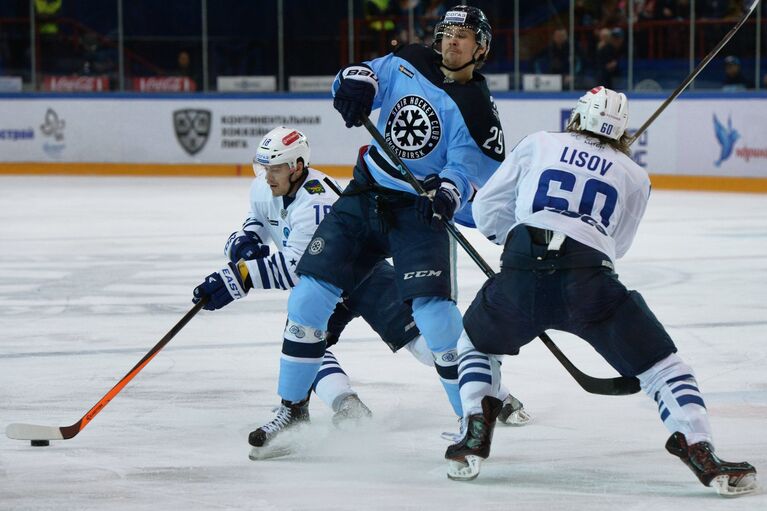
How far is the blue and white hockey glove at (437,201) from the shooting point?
12.4 ft

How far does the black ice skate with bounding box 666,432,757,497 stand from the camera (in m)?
3.29

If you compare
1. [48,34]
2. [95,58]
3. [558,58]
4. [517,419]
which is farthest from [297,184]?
[48,34]

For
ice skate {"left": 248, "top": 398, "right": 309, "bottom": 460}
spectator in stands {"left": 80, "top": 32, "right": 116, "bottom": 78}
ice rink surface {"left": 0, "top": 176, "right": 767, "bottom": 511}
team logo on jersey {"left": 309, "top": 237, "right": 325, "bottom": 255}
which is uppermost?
spectator in stands {"left": 80, "top": 32, "right": 116, "bottom": 78}

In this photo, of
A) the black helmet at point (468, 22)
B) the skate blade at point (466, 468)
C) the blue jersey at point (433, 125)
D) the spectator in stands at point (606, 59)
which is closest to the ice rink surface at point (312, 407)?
the skate blade at point (466, 468)

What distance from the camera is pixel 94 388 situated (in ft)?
15.5

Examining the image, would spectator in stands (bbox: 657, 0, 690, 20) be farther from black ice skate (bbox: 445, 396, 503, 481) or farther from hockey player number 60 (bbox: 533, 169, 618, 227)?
black ice skate (bbox: 445, 396, 503, 481)

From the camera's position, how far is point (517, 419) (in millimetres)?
4223

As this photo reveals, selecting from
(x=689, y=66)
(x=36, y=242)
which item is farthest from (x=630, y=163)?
(x=689, y=66)

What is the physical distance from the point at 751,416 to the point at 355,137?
1062 centimetres

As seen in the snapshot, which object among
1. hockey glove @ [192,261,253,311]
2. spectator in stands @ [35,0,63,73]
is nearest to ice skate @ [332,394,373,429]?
hockey glove @ [192,261,253,311]

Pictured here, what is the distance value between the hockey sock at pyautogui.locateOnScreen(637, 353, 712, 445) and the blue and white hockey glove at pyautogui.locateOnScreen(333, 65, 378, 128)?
1186 mm

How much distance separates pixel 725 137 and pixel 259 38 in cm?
568

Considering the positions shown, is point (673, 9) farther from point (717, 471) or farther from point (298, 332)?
point (717, 471)

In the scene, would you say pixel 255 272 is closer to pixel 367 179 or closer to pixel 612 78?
pixel 367 179
